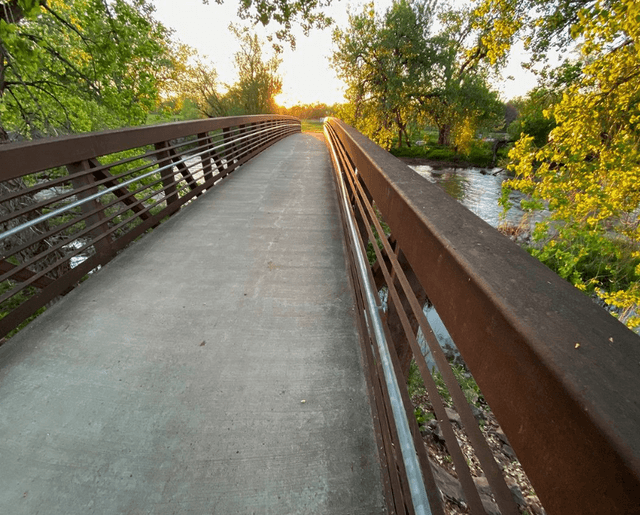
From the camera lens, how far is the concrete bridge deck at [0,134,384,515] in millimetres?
Answer: 1502

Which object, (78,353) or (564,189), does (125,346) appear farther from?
(564,189)

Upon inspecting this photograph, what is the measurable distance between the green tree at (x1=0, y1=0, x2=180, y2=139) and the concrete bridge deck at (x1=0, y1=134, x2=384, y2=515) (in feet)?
16.7

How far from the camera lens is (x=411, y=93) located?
21172 millimetres

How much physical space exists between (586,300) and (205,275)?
10.4ft

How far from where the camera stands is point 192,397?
77.2 inches

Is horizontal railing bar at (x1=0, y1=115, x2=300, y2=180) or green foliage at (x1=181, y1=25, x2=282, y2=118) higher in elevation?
green foliage at (x1=181, y1=25, x2=282, y2=118)

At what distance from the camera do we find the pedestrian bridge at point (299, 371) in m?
0.60

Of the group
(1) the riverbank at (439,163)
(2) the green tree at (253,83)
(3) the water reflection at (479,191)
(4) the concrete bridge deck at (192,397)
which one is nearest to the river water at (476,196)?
(3) the water reflection at (479,191)

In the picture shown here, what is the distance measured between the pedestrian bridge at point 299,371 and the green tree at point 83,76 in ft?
11.8

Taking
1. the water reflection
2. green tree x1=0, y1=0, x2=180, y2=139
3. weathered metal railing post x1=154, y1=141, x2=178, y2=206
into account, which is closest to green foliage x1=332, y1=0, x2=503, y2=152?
the water reflection

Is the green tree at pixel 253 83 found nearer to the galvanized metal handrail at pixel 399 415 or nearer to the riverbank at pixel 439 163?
the riverbank at pixel 439 163

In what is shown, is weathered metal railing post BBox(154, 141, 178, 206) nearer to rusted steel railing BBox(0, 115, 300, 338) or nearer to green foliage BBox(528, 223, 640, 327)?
rusted steel railing BBox(0, 115, 300, 338)

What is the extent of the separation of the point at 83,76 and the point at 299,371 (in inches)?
302

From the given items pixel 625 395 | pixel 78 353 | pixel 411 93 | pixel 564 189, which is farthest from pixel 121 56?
pixel 411 93
